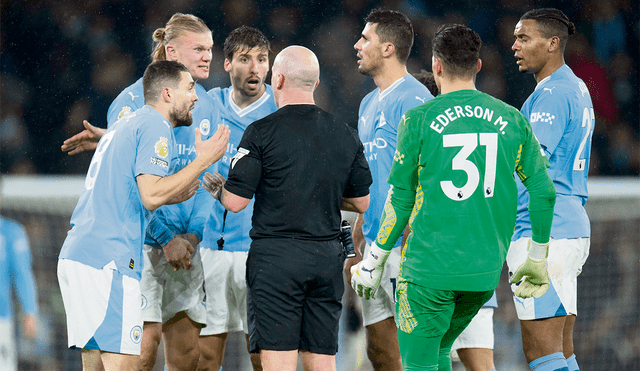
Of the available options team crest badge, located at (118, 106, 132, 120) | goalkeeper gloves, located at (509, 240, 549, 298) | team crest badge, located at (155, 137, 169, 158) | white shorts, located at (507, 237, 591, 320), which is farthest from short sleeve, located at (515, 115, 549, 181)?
team crest badge, located at (118, 106, 132, 120)

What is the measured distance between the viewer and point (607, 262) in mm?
7445

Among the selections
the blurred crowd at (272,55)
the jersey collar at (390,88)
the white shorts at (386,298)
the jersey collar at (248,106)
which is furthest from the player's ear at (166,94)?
the blurred crowd at (272,55)

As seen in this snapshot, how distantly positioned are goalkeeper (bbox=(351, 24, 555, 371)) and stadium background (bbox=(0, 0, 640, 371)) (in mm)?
3657

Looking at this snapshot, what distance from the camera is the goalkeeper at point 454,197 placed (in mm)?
2789

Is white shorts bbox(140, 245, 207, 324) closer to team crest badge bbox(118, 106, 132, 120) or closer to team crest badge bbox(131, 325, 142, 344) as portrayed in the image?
team crest badge bbox(118, 106, 132, 120)

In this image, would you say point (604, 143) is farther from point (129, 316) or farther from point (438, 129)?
point (129, 316)

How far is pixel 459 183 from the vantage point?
9.13 ft

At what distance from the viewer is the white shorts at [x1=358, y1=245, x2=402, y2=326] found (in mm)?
3818

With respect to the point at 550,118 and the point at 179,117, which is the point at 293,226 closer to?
the point at 179,117

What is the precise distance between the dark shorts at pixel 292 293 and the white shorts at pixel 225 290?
114 cm

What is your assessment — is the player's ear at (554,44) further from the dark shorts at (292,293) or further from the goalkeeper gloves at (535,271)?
the dark shorts at (292,293)

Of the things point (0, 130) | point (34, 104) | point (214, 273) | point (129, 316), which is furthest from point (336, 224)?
point (0, 130)

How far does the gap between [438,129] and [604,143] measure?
6828mm

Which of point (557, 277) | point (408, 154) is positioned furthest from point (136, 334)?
point (557, 277)
